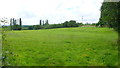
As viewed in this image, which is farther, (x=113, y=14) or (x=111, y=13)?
(x=111, y=13)

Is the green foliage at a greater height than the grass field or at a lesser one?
greater

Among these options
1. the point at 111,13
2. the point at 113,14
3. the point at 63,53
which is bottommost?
the point at 63,53

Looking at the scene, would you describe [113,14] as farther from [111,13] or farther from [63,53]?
[63,53]

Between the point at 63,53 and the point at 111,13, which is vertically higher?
the point at 111,13

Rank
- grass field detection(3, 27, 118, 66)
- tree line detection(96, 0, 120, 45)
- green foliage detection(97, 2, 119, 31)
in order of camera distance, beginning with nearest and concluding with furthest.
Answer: grass field detection(3, 27, 118, 66), tree line detection(96, 0, 120, 45), green foliage detection(97, 2, 119, 31)

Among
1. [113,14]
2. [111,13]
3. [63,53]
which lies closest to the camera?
[63,53]

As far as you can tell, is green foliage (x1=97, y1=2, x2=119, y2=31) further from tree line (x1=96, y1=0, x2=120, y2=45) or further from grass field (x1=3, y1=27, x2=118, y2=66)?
grass field (x1=3, y1=27, x2=118, y2=66)

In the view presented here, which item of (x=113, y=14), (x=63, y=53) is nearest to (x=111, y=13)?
(x=113, y=14)

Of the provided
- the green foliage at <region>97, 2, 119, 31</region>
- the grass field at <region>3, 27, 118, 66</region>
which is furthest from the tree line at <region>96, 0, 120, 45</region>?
the grass field at <region>3, 27, 118, 66</region>

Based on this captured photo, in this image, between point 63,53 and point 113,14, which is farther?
point 113,14

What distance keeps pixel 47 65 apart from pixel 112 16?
7191 millimetres

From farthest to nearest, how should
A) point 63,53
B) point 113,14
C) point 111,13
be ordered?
point 111,13
point 113,14
point 63,53

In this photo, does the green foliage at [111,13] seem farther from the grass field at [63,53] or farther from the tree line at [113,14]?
the grass field at [63,53]

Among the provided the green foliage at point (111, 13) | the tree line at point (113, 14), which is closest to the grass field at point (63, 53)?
the tree line at point (113, 14)
